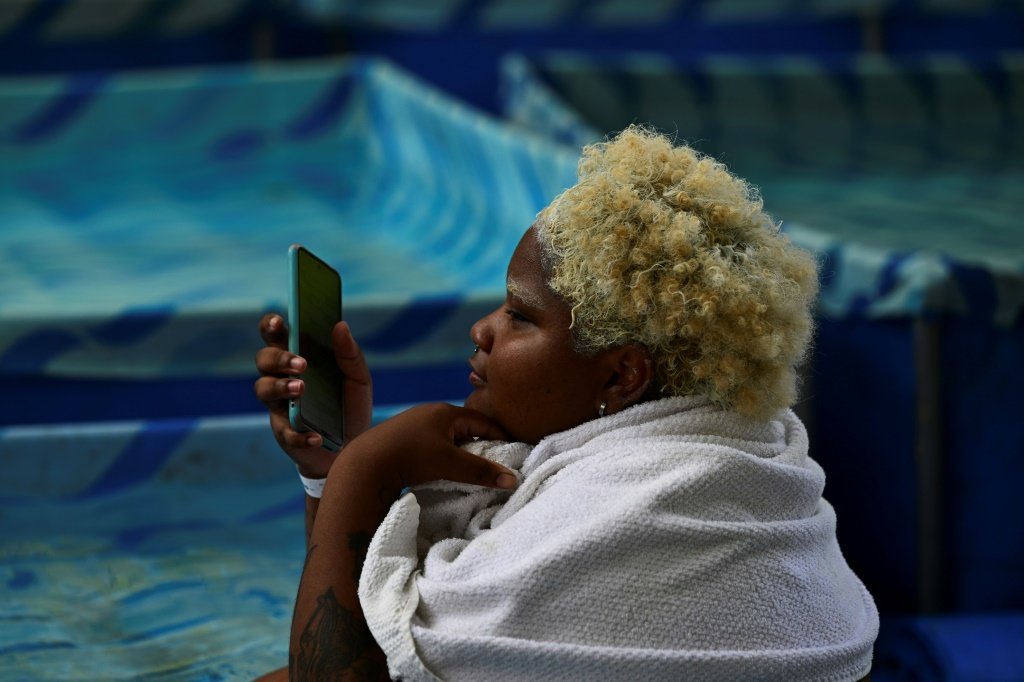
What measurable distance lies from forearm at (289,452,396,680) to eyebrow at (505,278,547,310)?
0.21 metres

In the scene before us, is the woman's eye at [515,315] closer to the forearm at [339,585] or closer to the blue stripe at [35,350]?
the forearm at [339,585]

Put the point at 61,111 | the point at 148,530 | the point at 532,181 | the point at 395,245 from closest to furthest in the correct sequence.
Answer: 1. the point at 148,530
2. the point at 532,181
3. the point at 395,245
4. the point at 61,111

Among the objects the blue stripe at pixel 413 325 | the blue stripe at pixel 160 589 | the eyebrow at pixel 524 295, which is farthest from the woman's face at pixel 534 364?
the blue stripe at pixel 413 325

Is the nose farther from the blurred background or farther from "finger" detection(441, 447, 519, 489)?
the blurred background

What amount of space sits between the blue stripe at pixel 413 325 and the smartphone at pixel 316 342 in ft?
2.84

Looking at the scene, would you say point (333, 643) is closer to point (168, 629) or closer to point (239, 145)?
point (168, 629)

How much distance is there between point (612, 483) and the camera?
1173 mm

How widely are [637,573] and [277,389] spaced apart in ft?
1.34

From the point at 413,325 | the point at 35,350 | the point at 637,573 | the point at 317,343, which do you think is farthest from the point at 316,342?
the point at 35,350

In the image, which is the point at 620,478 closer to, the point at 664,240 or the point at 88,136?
the point at 664,240

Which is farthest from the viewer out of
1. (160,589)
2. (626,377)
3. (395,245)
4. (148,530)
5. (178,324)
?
(395,245)

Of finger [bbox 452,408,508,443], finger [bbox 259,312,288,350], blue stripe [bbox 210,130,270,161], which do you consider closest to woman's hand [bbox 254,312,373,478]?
finger [bbox 259,312,288,350]

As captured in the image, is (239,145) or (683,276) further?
(239,145)

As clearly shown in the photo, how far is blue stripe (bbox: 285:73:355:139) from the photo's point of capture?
15.4ft
